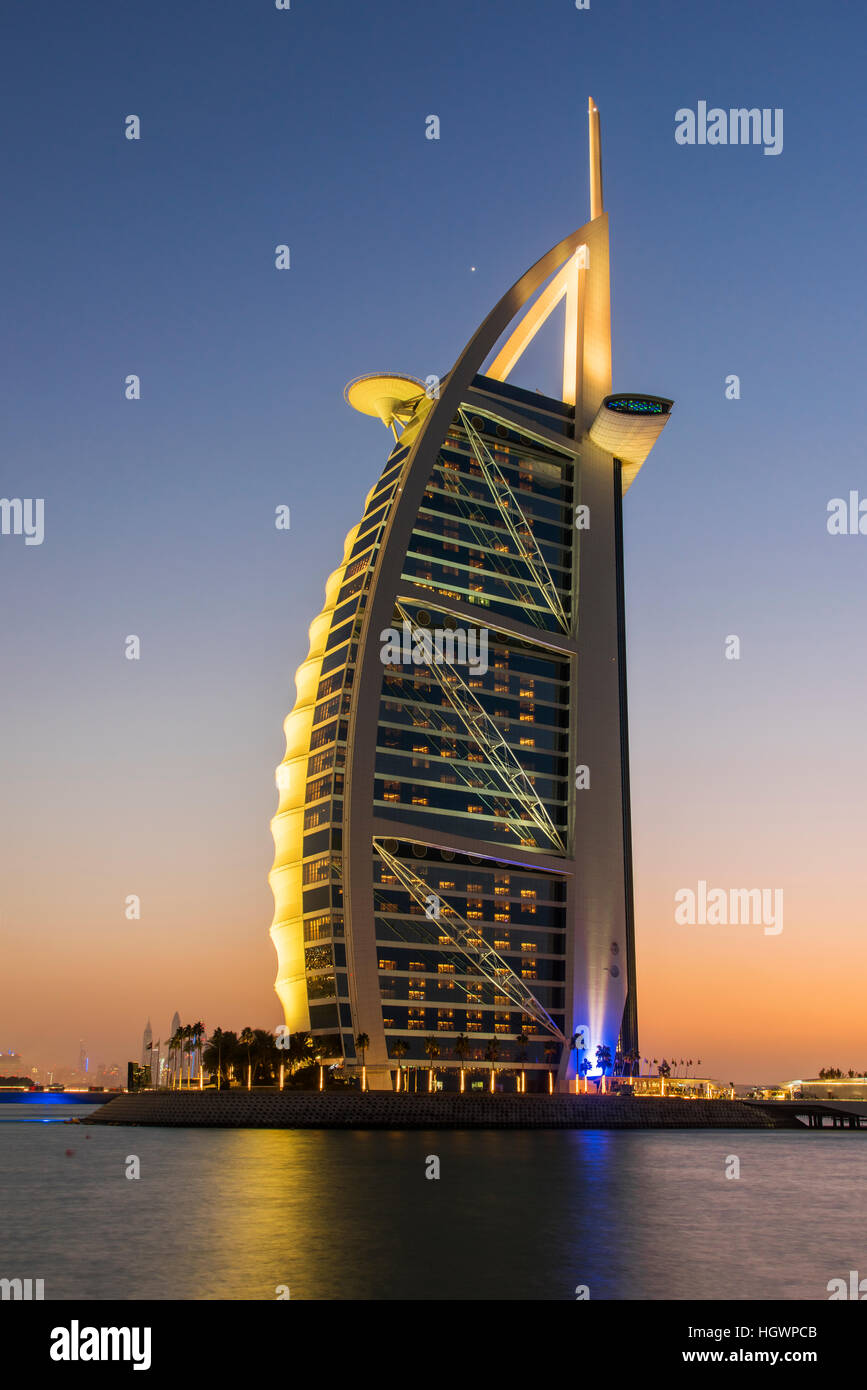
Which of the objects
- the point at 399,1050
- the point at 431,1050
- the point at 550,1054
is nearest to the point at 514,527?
the point at 550,1054

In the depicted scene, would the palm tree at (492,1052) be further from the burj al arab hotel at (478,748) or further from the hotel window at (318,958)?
the hotel window at (318,958)

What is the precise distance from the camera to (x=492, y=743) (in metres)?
131

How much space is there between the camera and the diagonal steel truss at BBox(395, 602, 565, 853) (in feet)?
425

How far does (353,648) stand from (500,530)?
2282 centimetres

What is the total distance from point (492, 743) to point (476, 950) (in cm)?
2128

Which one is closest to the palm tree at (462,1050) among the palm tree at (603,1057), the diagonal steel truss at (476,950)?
the diagonal steel truss at (476,950)

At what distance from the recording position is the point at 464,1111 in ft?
354

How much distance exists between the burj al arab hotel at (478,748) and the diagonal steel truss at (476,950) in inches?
8.5

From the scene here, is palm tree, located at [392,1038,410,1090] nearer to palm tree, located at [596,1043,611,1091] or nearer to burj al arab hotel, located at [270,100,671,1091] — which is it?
burj al arab hotel, located at [270,100,671,1091]

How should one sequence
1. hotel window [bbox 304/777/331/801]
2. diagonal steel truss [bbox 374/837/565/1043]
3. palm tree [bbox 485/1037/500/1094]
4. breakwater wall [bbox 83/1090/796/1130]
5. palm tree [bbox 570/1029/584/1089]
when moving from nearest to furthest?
breakwater wall [bbox 83/1090/796/1130] < diagonal steel truss [bbox 374/837/565/1043] < palm tree [bbox 485/1037/500/1094] < palm tree [bbox 570/1029/584/1089] < hotel window [bbox 304/777/331/801]

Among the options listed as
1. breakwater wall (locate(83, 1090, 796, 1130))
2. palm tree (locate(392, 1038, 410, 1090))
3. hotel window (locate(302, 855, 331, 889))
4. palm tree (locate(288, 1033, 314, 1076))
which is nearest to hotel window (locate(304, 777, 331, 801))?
hotel window (locate(302, 855, 331, 889))

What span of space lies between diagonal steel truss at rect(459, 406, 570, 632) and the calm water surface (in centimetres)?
7025
